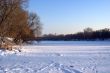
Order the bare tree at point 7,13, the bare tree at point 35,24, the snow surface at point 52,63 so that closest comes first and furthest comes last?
the snow surface at point 52,63
the bare tree at point 7,13
the bare tree at point 35,24

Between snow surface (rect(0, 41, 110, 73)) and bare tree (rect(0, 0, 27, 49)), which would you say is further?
bare tree (rect(0, 0, 27, 49))

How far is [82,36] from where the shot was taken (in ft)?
567

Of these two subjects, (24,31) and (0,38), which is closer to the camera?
(0,38)

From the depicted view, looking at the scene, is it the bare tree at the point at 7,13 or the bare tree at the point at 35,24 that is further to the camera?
the bare tree at the point at 35,24

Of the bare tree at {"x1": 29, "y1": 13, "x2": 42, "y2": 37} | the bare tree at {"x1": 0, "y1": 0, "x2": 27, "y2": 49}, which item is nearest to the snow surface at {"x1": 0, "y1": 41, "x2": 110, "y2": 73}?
the bare tree at {"x1": 0, "y1": 0, "x2": 27, "y2": 49}

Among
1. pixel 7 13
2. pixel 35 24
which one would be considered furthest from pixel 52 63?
pixel 35 24

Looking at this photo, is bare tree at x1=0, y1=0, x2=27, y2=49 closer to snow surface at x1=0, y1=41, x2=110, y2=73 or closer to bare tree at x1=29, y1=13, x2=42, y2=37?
snow surface at x1=0, y1=41, x2=110, y2=73

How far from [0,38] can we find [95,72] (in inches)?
972

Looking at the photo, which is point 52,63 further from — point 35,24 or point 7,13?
point 35,24

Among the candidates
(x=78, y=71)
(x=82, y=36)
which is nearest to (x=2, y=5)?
(x=78, y=71)

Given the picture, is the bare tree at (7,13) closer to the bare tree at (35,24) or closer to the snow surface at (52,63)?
the snow surface at (52,63)

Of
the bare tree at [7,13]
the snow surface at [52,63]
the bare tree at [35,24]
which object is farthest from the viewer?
the bare tree at [35,24]

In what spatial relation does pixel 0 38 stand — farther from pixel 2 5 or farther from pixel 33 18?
pixel 33 18

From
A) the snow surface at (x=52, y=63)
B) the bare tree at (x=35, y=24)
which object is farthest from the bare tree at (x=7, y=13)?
the bare tree at (x=35, y=24)
